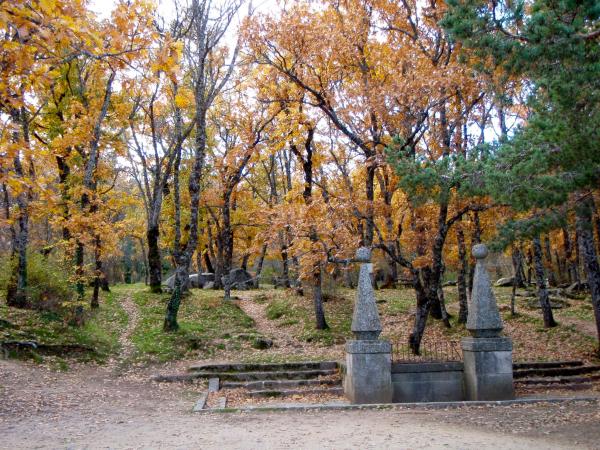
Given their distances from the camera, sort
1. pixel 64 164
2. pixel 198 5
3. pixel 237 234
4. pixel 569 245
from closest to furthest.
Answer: pixel 198 5, pixel 64 164, pixel 569 245, pixel 237 234

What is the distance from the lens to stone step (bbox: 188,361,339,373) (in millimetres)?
12586

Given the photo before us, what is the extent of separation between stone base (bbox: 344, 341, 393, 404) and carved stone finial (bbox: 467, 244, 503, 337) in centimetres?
192

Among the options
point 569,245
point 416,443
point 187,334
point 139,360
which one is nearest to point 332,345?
point 187,334

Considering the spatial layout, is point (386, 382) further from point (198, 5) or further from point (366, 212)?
point (198, 5)

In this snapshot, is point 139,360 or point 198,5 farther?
point 198,5

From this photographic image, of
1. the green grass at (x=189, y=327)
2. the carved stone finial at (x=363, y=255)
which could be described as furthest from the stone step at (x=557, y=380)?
the green grass at (x=189, y=327)

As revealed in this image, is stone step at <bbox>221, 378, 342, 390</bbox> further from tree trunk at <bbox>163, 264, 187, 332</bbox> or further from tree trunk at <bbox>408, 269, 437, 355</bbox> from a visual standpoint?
tree trunk at <bbox>163, 264, 187, 332</bbox>

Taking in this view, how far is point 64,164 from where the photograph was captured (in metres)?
19.3

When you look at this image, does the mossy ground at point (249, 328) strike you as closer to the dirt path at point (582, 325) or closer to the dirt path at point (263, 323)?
the dirt path at point (582, 325)

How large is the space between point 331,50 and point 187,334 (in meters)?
9.33

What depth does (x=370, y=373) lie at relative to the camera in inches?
376

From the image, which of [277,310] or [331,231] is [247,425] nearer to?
[331,231]

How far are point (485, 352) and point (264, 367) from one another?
5.42 meters

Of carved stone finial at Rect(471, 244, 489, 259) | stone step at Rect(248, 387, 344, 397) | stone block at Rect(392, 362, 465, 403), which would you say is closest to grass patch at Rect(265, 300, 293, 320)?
stone step at Rect(248, 387, 344, 397)
